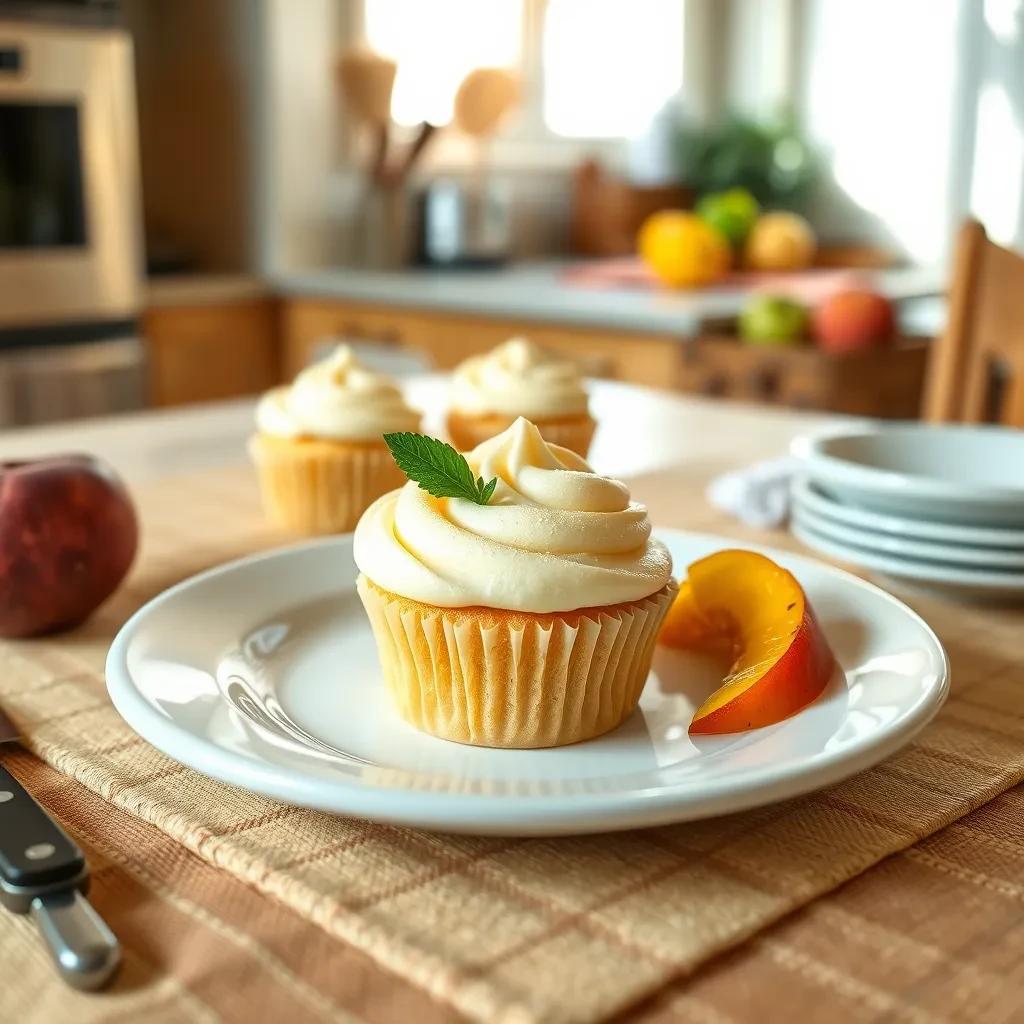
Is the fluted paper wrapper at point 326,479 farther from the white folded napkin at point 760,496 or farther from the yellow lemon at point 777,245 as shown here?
Answer: the yellow lemon at point 777,245

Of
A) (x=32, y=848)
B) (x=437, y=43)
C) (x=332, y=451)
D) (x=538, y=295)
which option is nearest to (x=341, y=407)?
(x=332, y=451)

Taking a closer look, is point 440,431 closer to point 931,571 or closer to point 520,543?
point 931,571

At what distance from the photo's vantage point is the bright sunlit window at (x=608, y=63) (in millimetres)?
4246

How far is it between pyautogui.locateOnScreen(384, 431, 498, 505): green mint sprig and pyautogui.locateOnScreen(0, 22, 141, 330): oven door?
2500 millimetres

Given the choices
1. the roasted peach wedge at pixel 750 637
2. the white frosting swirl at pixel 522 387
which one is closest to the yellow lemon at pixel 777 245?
the white frosting swirl at pixel 522 387

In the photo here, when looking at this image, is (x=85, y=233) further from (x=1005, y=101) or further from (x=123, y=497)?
(x=1005, y=101)

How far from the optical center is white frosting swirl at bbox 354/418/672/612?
27.2 inches

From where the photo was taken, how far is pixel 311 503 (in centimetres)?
120

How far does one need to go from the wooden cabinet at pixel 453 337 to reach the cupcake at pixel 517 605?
6.73 ft

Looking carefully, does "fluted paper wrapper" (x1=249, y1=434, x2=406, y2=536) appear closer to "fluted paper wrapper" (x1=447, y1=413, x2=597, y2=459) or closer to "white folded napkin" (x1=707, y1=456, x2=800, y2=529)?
"fluted paper wrapper" (x1=447, y1=413, x2=597, y2=459)

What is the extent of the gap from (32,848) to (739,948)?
1.05ft

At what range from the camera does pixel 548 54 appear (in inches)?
166

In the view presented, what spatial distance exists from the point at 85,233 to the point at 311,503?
6.99 feet

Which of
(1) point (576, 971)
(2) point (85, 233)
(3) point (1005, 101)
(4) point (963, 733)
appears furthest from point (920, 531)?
(3) point (1005, 101)
